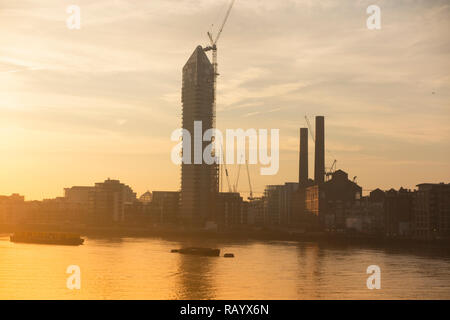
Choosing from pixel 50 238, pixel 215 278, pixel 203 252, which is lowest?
pixel 203 252

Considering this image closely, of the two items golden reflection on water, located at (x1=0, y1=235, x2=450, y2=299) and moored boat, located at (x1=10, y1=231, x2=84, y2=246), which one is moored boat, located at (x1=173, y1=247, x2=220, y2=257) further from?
moored boat, located at (x1=10, y1=231, x2=84, y2=246)

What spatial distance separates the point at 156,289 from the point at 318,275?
93.9 ft

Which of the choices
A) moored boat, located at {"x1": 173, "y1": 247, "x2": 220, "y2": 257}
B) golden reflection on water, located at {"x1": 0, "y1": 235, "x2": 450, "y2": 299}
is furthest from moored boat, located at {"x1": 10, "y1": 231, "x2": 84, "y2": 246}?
golden reflection on water, located at {"x1": 0, "y1": 235, "x2": 450, "y2": 299}

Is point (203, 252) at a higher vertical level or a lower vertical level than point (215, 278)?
lower

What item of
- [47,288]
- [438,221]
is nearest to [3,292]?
[47,288]

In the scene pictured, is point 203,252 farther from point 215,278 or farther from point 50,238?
point 50,238

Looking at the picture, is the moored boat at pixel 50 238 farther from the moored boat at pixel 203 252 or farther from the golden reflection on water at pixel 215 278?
the golden reflection on water at pixel 215 278

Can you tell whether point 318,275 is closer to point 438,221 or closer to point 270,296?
point 270,296

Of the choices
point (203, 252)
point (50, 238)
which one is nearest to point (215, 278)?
point (203, 252)

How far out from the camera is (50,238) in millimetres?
169625

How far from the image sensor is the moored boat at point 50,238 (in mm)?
161900

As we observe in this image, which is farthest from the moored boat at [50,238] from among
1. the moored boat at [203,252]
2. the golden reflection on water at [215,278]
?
the golden reflection on water at [215,278]

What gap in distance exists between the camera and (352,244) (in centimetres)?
19000
